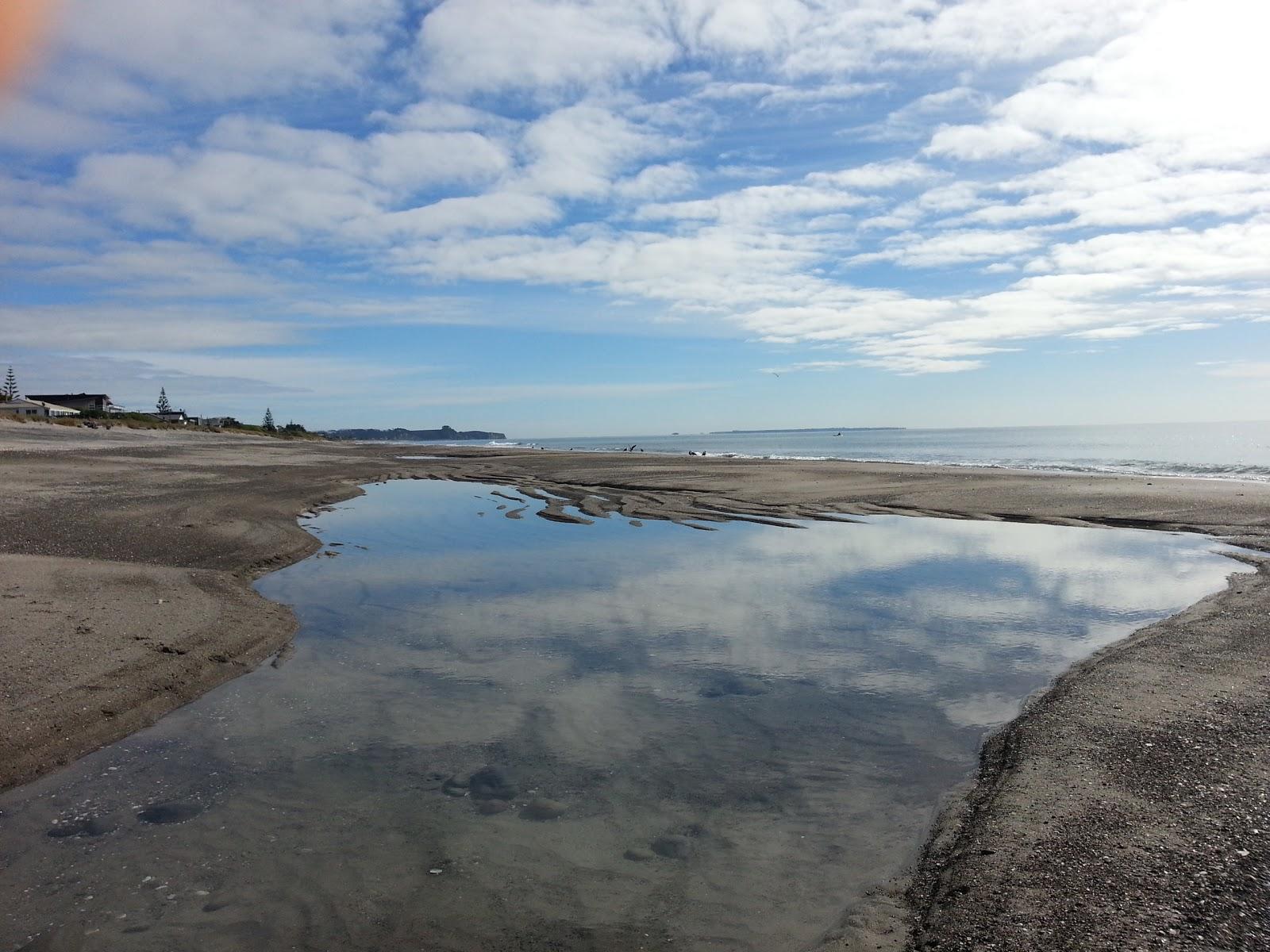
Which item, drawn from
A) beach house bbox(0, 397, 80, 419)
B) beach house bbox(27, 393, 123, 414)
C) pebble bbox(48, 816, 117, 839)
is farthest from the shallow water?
beach house bbox(27, 393, 123, 414)

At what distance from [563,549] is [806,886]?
1178 centimetres

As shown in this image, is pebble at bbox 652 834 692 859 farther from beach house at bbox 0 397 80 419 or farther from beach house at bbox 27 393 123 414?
beach house at bbox 27 393 123 414

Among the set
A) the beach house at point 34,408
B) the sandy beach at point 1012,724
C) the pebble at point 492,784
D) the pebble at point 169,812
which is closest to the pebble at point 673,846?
the sandy beach at point 1012,724

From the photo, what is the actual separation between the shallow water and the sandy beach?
37 centimetres

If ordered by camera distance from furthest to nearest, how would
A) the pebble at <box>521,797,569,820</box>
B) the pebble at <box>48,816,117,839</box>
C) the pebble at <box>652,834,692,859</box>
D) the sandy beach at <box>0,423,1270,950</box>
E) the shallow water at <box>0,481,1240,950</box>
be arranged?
1. the pebble at <box>521,797,569,820</box>
2. the pebble at <box>48,816,117,839</box>
3. the pebble at <box>652,834,692,859</box>
4. the shallow water at <box>0,481,1240,950</box>
5. the sandy beach at <box>0,423,1270,950</box>

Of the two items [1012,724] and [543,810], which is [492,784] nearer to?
[543,810]

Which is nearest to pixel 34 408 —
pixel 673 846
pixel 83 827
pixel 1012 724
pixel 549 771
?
pixel 83 827

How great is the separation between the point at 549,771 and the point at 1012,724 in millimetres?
3955

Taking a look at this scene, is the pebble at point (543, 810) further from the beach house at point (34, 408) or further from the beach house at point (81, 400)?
the beach house at point (81, 400)

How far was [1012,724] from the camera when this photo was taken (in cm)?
640

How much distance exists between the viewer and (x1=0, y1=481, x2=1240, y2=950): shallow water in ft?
13.2

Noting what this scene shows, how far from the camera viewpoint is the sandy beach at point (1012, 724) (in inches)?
151

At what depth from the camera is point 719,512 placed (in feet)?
72.3

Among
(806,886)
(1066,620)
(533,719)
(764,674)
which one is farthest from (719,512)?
(806,886)
